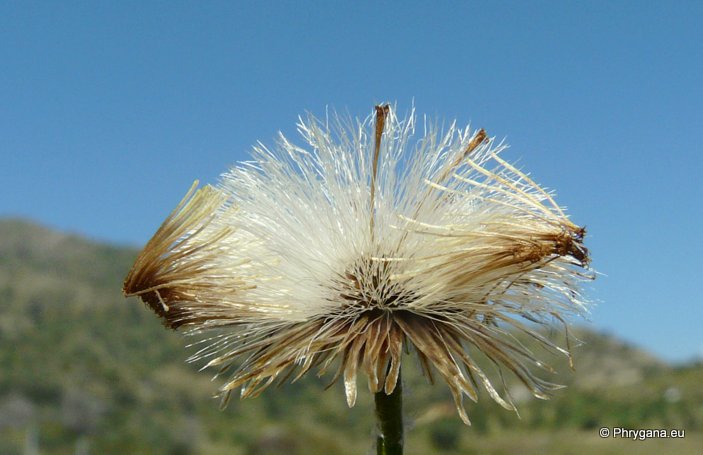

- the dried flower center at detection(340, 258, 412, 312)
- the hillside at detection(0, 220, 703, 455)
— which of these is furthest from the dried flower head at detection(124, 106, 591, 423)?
the hillside at detection(0, 220, 703, 455)

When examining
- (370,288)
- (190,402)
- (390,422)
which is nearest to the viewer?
(390,422)

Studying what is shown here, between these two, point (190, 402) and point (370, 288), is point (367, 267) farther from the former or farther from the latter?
point (190, 402)

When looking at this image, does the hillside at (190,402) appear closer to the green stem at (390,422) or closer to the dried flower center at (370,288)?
the dried flower center at (370,288)

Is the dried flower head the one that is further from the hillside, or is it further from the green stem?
the hillside

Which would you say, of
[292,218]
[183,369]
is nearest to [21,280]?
[183,369]

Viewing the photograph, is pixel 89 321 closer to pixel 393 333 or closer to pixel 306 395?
pixel 306 395

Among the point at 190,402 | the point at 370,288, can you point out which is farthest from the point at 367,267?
the point at 190,402

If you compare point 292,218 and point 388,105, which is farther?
point 292,218
